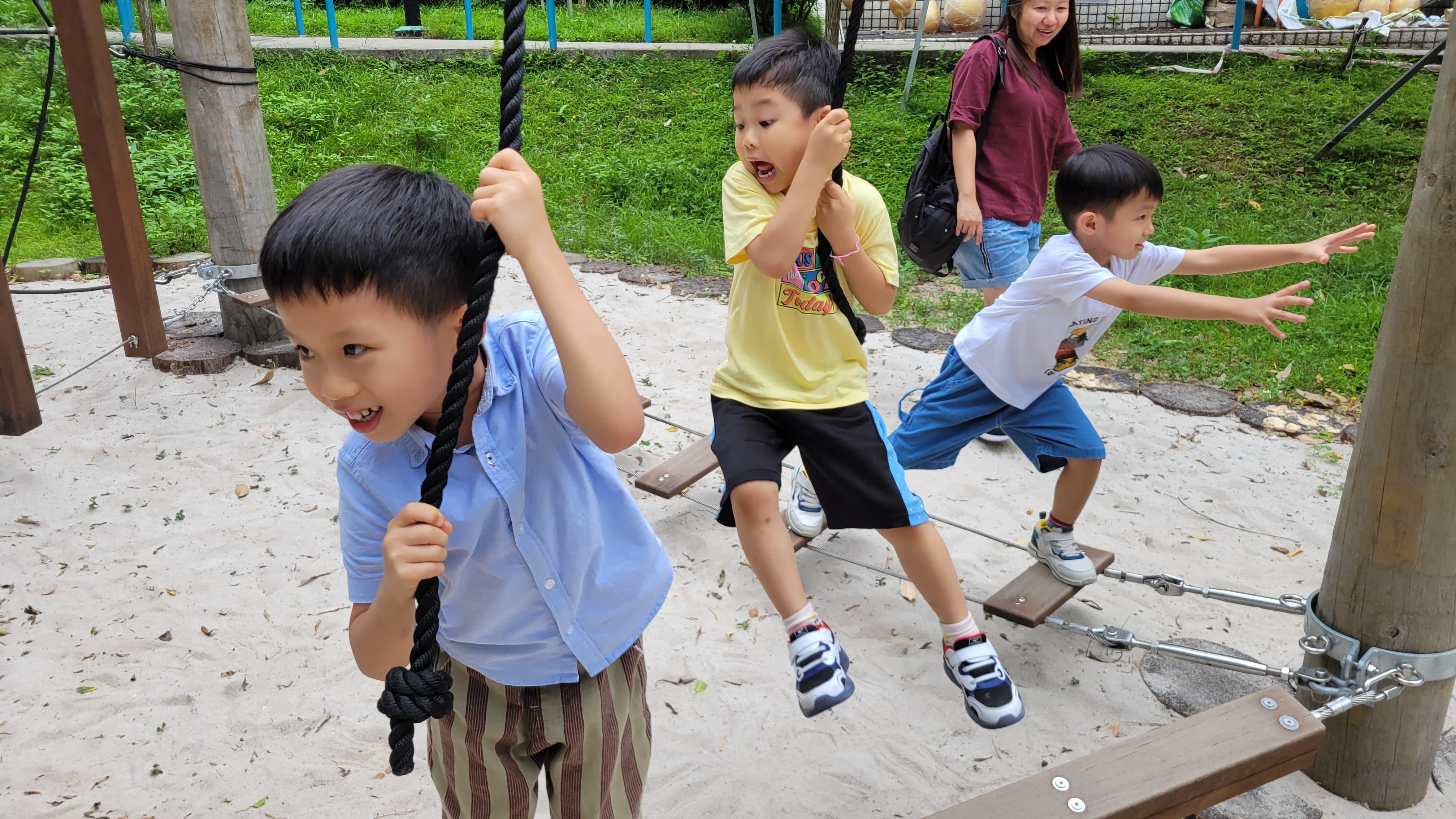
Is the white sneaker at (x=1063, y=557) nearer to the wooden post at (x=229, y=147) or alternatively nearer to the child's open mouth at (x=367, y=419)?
the child's open mouth at (x=367, y=419)

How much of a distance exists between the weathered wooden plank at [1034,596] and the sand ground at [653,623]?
202mm

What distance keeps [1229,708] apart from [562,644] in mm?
1344

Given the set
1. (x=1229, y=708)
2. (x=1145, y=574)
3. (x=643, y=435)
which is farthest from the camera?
(x=643, y=435)

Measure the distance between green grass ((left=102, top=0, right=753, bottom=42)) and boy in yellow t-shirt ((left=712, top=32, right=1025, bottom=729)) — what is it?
1035 cm

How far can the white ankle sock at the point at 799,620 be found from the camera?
2334 millimetres

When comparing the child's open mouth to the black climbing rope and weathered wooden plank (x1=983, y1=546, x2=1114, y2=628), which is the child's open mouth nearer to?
the black climbing rope

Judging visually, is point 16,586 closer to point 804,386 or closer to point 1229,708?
point 804,386

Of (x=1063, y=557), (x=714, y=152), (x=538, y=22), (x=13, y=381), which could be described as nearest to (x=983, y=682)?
(x=1063, y=557)

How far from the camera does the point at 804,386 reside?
8.18 ft

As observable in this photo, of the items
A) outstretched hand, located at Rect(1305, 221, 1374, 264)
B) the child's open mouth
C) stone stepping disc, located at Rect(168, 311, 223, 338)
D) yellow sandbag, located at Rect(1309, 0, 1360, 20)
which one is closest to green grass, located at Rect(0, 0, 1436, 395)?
yellow sandbag, located at Rect(1309, 0, 1360, 20)

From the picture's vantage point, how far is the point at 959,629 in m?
2.42

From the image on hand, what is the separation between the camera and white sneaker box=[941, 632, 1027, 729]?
2299mm

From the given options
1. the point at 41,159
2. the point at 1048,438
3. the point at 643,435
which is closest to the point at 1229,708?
the point at 1048,438

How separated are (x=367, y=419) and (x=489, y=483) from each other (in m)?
0.23
